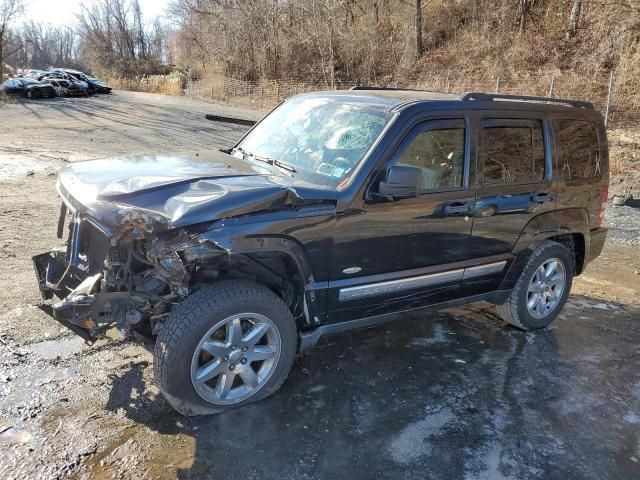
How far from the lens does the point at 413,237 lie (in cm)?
Result: 367

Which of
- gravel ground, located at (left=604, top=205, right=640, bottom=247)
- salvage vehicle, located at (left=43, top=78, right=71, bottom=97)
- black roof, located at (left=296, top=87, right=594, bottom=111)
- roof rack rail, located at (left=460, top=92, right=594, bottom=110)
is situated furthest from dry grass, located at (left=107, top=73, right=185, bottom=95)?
roof rack rail, located at (left=460, top=92, right=594, bottom=110)

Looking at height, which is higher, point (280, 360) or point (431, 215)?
point (431, 215)

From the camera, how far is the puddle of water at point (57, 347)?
375cm

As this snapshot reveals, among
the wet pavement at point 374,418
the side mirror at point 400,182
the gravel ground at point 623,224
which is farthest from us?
the gravel ground at point 623,224

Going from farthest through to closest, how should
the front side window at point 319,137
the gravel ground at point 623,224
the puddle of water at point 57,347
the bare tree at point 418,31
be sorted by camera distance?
1. the bare tree at point 418,31
2. the gravel ground at point 623,224
3. the puddle of water at point 57,347
4. the front side window at point 319,137

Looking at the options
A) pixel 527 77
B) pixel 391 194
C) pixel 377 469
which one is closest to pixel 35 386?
pixel 377 469

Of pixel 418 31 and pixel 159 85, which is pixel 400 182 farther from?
pixel 159 85

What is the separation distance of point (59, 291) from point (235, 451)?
163 centimetres

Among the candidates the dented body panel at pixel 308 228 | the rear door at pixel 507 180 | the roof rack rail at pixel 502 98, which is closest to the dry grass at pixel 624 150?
the roof rack rail at pixel 502 98

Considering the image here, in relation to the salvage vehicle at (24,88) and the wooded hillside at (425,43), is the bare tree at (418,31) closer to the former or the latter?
the wooded hillside at (425,43)

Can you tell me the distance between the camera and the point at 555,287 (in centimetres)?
480

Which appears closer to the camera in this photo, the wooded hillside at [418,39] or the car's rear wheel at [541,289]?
the car's rear wheel at [541,289]

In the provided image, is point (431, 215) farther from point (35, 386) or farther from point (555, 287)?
point (35, 386)

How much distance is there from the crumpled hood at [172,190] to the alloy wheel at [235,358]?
0.67 meters
